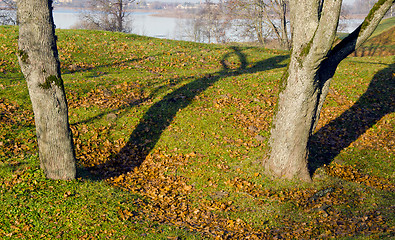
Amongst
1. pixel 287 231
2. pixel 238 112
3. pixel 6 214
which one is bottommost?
pixel 287 231

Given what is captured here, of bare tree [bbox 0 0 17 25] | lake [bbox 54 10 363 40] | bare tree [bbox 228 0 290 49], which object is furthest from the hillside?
bare tree [bbox 0 0 17 25]

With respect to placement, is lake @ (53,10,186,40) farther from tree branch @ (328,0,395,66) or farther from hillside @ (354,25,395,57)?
tree branch @ (328,0,395,66)

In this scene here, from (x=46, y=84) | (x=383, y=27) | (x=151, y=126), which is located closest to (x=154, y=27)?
(x=383, y=27)

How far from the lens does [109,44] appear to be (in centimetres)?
2270

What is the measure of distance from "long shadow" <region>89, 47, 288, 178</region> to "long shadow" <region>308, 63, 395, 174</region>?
18.5 ft

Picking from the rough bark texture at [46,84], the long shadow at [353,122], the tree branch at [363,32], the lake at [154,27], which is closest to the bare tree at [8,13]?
the lake at [154,27]

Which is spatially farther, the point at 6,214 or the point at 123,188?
the point at 123,188

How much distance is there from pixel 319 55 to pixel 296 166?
3408mm

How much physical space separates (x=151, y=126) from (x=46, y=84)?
5.24 metres

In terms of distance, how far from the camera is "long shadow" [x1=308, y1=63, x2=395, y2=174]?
11148 millimetres

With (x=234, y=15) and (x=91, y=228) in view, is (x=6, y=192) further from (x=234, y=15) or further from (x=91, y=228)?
(x=234, y=15)

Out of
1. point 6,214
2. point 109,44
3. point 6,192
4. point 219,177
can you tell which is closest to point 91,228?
point 6,214

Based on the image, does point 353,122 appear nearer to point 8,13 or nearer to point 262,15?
point 262,15

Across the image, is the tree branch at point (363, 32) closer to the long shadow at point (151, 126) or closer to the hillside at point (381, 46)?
the long shadow at point (151, 126)
